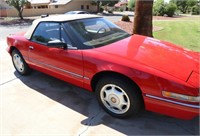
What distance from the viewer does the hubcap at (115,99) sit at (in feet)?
9.32

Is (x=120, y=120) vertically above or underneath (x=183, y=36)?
underneath

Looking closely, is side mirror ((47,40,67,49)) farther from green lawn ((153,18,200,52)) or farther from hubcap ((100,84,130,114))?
green lawn ((153,18,200,52))

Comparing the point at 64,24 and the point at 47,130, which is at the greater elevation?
the point at 64,24

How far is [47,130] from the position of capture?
284 cm

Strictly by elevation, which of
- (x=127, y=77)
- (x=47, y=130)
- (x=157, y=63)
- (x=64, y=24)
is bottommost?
(x=47, y=130)

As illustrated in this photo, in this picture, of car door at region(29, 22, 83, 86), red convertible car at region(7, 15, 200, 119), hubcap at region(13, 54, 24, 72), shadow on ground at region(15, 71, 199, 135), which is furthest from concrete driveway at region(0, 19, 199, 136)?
hubcap at region(13, 54, 24, 72)

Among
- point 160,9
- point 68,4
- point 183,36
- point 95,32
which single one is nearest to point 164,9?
point 160,9

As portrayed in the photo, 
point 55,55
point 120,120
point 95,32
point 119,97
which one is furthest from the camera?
point 95,32

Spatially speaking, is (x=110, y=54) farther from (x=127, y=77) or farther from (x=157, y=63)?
(x=157, y=63)

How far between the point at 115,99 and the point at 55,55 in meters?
1.33

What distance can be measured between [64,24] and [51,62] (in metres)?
0.73

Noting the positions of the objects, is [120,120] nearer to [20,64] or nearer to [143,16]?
[20,64]

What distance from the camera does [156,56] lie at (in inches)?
115

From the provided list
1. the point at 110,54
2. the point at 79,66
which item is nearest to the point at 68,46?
the point at 79,66
